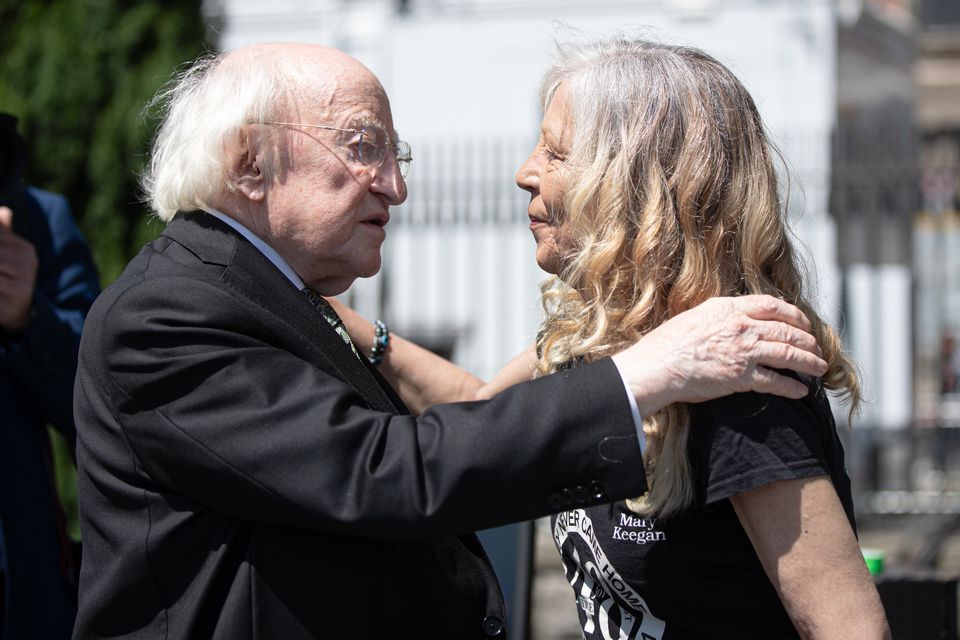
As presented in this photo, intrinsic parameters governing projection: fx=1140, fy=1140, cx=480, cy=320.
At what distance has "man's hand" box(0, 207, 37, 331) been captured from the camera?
251 centimetres

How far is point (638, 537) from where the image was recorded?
1.81m

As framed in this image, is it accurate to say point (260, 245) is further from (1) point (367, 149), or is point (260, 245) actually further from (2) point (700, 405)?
(2) point (700, 405)

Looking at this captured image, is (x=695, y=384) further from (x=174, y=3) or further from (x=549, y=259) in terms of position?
(x=174, y=3)

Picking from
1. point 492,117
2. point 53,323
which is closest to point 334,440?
point 53,323

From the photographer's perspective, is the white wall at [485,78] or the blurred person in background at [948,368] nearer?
the white wall at [485,78]

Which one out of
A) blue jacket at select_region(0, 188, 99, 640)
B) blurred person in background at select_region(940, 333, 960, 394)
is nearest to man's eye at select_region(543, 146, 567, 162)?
blue jacket at select_region(0, 188, 99, 640)

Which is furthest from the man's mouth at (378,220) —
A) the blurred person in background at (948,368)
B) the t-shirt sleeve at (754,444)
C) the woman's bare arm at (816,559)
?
the blurred person in background at (948,368)

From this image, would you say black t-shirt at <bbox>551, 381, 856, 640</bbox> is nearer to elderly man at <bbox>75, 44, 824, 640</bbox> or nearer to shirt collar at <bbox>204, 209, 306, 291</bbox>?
elderly man at <bbox>75, 44, 824, 640</bbox>

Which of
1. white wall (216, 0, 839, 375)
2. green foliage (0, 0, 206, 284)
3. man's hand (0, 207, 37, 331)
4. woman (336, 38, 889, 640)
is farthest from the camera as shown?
white wall (216, 0, 839, 375)

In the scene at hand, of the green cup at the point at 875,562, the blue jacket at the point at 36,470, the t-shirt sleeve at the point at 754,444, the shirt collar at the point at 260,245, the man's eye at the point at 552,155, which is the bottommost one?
the green cup at the point at 875,562

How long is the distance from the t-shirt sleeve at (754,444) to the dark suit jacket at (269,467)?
0.15m

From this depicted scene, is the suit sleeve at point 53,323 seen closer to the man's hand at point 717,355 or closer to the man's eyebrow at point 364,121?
the man's eyebrow at point 364,121

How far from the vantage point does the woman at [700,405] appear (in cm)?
167

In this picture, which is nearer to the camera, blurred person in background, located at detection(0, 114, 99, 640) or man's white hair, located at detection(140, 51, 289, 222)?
man's white hair, located at detection(140, 51, 289, 222)
